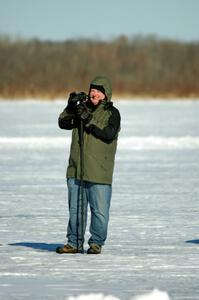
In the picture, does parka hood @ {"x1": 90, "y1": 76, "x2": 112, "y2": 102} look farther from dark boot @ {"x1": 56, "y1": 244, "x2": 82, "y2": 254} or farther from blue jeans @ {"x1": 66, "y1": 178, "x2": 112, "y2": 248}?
dark boot @ {"x1": 56, "y1": 244, "x2": 82, "y2": 254}

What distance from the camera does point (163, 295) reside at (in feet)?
21.9

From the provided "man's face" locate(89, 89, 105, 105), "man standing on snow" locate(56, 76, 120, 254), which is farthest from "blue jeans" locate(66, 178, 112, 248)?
"man's face" locate(89, 89, 105, 105)

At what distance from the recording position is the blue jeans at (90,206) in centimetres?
881

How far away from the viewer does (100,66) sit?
80.2 m

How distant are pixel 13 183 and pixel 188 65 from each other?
6771 centimetres

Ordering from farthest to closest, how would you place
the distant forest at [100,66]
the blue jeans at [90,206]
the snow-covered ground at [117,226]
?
the distant forest at [100,66], the blue jeans at [90,206], the snow-covered ground at [117,226]

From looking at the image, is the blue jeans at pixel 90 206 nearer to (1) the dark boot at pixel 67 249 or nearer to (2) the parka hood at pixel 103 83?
(1) the dark boot at pixel 67 249

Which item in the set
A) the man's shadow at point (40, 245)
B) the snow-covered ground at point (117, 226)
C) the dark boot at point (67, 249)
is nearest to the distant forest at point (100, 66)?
the snow-covered ground at point (117, 226)

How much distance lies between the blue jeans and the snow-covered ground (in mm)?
165

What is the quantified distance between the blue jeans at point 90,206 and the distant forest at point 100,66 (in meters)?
46.5

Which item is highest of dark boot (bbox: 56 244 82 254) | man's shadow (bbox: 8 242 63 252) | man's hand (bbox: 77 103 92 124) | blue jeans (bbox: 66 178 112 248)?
man's hand (bbox: 77 103 92 124)

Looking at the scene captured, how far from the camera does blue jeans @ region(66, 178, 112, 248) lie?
8812 millimetres

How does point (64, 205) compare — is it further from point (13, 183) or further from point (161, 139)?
point (161, 139)

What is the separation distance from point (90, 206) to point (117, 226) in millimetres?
2050
